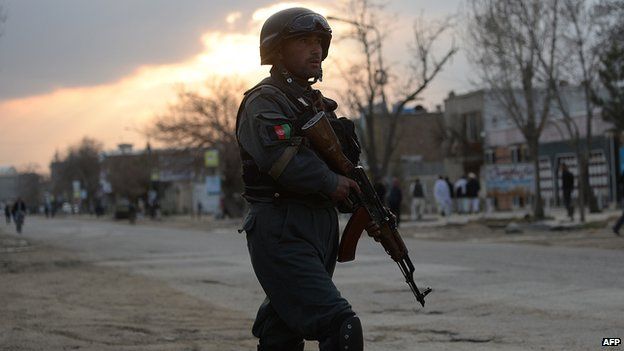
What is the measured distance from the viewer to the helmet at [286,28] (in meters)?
4.11

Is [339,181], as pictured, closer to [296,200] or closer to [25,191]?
[296,200]

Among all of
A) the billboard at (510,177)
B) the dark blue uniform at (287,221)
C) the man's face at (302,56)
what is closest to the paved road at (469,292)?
the dark blue uniform at (287,221)

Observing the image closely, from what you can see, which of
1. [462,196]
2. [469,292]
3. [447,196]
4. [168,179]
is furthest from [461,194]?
[168,179]

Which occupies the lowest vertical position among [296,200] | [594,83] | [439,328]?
[439,328]

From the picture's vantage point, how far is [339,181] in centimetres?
391

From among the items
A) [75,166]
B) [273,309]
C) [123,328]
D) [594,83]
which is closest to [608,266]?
[123,328]

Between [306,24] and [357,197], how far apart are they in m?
0.73

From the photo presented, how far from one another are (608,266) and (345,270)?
11.9 ft

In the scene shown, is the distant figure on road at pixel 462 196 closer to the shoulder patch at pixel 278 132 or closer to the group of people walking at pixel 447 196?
the group of people walking at pixel 447 196

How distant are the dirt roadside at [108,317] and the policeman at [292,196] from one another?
316 cm

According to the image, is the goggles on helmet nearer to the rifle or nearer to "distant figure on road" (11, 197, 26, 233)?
the rifle

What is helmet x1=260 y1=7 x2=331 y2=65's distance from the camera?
4113 mm

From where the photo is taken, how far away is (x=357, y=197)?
4.05 meters

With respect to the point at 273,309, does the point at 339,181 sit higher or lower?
higher
